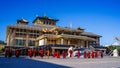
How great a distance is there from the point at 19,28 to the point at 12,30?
1955mm

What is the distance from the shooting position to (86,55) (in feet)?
101

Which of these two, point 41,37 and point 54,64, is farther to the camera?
point 41,37

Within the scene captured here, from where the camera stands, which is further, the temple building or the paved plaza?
the temple building

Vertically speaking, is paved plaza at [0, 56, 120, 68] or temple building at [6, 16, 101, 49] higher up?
temple building at [6, 16, 101, 49]

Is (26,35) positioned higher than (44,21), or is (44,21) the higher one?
(44,21)

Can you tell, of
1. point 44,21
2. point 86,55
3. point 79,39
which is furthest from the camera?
point 44,21

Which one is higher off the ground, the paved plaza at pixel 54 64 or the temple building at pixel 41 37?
the temple building at pixel 41 37

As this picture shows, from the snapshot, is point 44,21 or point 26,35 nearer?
point 26,35

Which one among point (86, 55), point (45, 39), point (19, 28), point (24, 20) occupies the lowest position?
point (86, 55)

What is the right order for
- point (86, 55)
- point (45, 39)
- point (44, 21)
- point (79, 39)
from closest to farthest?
point (86, 55) < point (45, 39) < point (79, 39) < point (44, 21)

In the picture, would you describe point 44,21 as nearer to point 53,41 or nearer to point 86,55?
point 53,41

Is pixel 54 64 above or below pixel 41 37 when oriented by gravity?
below

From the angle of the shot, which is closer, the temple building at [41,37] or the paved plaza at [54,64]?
the paved plaza at [54,64]

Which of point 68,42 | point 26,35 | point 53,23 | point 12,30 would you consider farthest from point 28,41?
point 53,23
